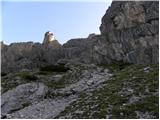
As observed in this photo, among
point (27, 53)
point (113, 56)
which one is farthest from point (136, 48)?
point (27, 53)

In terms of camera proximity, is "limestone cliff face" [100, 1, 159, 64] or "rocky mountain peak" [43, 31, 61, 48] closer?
"limestone cliff face" [100, 1, 159, 64]

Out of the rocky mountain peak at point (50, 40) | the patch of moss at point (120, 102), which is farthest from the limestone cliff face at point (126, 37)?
the patch of moss at point (120, 102)

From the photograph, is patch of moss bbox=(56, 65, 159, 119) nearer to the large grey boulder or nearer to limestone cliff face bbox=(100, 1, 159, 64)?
the large grey boulder

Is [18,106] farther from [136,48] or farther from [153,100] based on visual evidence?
[136,48]

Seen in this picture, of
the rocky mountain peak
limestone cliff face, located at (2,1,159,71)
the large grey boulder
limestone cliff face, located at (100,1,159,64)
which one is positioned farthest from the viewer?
the rocky mountain peak

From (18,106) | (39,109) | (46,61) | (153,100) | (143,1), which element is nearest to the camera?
(153,100)

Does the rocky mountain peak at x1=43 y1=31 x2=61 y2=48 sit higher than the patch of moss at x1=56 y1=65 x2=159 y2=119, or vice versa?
the rocky mountain peak at x1=43 y1=31 x2=61 y2=48

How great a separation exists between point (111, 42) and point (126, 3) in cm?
1065

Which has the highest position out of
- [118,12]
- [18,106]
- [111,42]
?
[118,12]

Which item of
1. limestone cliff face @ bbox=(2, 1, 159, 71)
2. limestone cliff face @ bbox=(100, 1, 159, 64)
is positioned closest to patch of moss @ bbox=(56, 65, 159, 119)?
limestone cliff face @ bbox=(2, 1, 159, 71)

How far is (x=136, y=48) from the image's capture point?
88.8 metres

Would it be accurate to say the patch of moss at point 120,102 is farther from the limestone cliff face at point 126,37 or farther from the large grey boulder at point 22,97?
the limestone cliff face at point 126,37

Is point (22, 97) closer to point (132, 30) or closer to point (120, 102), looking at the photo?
point (120, 102)

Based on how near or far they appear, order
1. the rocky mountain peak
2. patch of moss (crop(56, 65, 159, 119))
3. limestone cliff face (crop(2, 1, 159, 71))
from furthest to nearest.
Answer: the rocky mountain peak < limestone cliff face (crop(2, 1, 159, 71)) < patch of moss (crop(56, 65, 159, 119))
